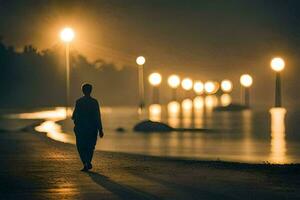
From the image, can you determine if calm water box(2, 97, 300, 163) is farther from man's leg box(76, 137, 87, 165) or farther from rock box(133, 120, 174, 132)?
man's leg box(76, 137, 87, 165)

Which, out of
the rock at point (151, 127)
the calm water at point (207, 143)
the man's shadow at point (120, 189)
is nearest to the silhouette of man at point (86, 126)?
the man's shadow at point (120, 189)

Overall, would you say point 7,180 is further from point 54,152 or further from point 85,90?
point 54,152

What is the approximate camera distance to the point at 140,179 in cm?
1875

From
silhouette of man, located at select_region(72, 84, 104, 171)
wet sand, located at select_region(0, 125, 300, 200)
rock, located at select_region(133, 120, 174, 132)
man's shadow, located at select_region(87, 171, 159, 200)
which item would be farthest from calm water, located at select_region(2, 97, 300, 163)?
man's shadow, located at select_region(87, 171, 159, 200)

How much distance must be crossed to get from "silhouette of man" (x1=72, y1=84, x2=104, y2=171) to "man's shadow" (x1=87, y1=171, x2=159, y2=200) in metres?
1.60

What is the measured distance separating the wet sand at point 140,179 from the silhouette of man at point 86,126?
18.5 inches

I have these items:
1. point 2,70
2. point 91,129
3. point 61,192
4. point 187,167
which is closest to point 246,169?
point 187,167

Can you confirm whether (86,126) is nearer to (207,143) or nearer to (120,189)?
(120,189)

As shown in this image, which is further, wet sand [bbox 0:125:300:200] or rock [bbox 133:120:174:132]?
rock [bbox 133:120:174:132]

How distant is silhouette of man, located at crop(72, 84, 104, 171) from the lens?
20.9m

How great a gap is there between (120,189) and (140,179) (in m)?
2.32

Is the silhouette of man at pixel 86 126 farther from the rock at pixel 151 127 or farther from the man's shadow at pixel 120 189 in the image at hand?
the rock at pixel 151 127

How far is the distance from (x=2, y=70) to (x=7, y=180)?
578 feet

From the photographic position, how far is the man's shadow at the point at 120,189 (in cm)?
1519
